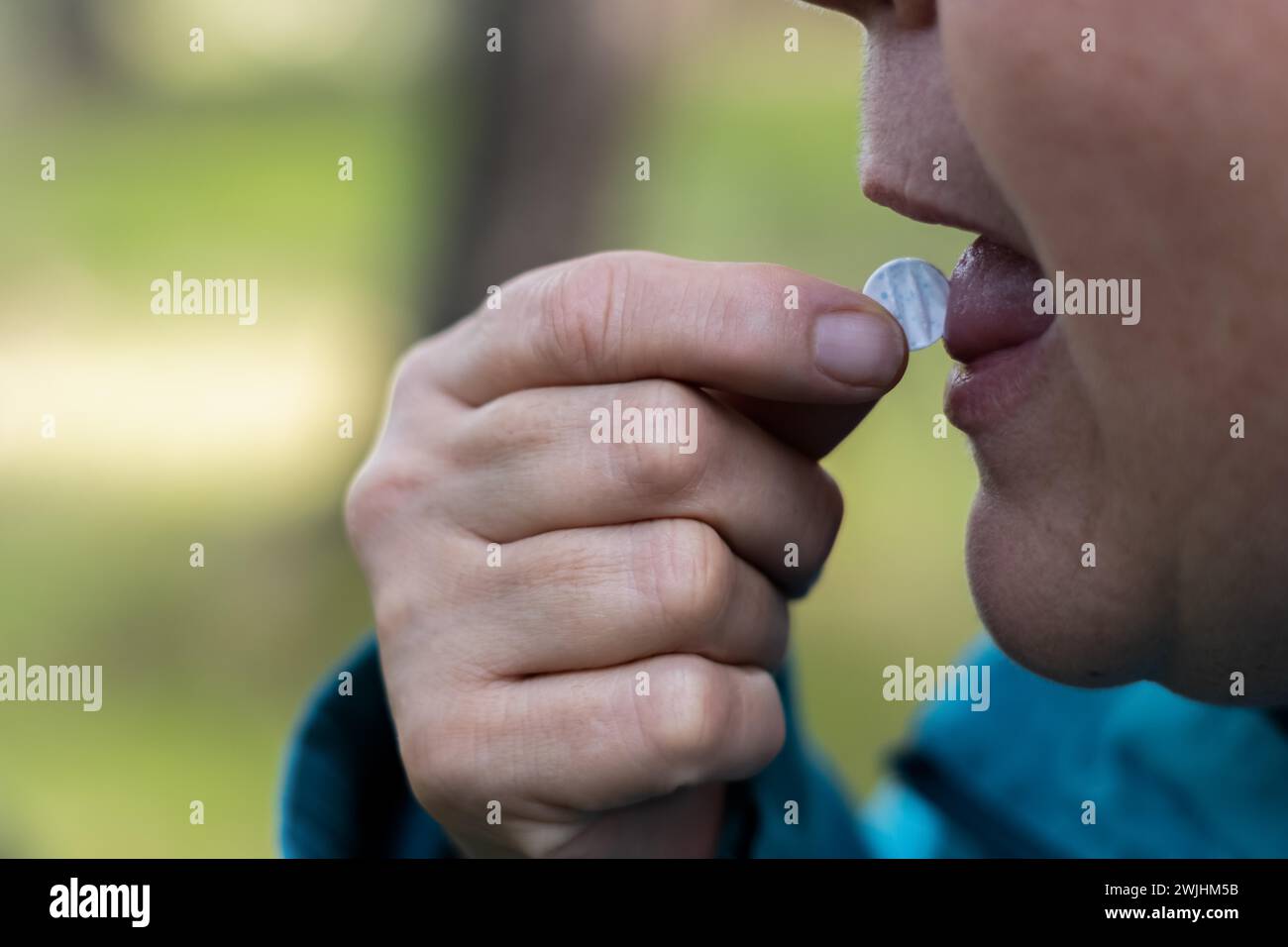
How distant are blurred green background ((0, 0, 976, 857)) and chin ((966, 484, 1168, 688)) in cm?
278

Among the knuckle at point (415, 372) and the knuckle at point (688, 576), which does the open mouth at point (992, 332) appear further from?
the knuckle at point (415, 372)

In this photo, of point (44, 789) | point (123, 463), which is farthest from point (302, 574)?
point (44, 789)

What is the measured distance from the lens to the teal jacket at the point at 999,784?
43.8 inches

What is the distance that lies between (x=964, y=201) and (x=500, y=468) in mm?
373

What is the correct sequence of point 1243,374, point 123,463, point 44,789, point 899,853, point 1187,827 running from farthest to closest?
point 123,463 → point 44,789 → point 899,853 → point 1187,827 → point 1243,374

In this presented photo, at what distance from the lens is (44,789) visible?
338cm

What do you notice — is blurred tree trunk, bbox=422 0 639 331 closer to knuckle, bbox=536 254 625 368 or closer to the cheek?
knuckle, bbox=536 254 625 368

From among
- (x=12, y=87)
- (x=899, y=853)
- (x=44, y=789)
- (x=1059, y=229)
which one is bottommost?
(x=44, y=789)

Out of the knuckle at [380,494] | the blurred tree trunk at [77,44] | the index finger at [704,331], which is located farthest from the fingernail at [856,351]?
the blurred tree trunk at [77,44]

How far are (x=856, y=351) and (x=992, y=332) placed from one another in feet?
0.33

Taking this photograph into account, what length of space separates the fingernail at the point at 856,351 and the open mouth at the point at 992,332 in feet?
0.21

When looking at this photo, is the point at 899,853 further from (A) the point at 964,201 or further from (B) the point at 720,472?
(A) the point at 964,201

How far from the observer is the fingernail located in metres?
0.81

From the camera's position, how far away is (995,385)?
0.82 meters
